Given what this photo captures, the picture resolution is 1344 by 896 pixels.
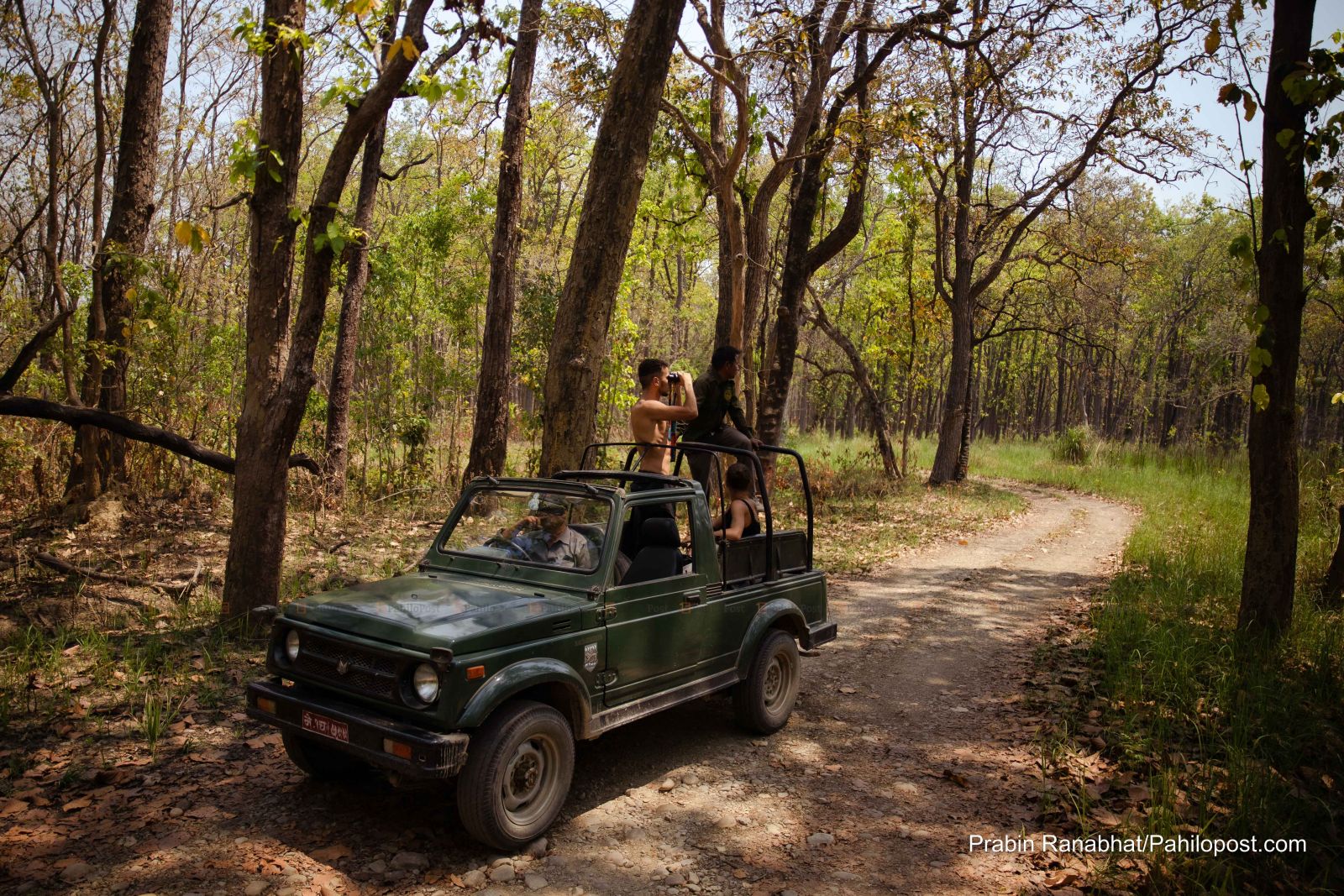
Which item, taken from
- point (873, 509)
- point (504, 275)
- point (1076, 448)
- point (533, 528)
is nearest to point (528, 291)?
point (504, 275)

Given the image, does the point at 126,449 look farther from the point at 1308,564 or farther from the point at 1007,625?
the point at 1308,564

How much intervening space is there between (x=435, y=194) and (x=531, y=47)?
3923mm

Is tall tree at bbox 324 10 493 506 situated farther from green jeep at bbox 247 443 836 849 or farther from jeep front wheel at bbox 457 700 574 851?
jeep front wheel at bbox 457 700 574 851

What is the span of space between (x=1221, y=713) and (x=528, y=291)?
588 inches

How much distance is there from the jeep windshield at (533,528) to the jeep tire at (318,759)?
134 centimetres

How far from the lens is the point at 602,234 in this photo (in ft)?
25.0

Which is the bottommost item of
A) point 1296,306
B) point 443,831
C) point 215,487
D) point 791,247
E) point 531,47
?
point 443,831

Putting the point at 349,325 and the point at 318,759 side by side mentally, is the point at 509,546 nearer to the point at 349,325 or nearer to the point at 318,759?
the point at 318,759

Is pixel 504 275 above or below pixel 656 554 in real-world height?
above

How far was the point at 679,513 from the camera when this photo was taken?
598cm

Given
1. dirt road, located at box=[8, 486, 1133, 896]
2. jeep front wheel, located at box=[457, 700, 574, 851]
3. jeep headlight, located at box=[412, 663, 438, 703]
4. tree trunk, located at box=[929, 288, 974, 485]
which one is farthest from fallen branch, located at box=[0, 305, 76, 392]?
tree trunk, located at box=[929, 288, 974, 485]

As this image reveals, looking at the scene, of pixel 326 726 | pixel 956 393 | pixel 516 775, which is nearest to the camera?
pixel 326 726

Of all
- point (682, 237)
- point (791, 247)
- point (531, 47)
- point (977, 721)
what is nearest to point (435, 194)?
point (531, 47)

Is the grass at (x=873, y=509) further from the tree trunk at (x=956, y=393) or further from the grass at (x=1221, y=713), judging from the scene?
the grass at (x=1221, y=713)
